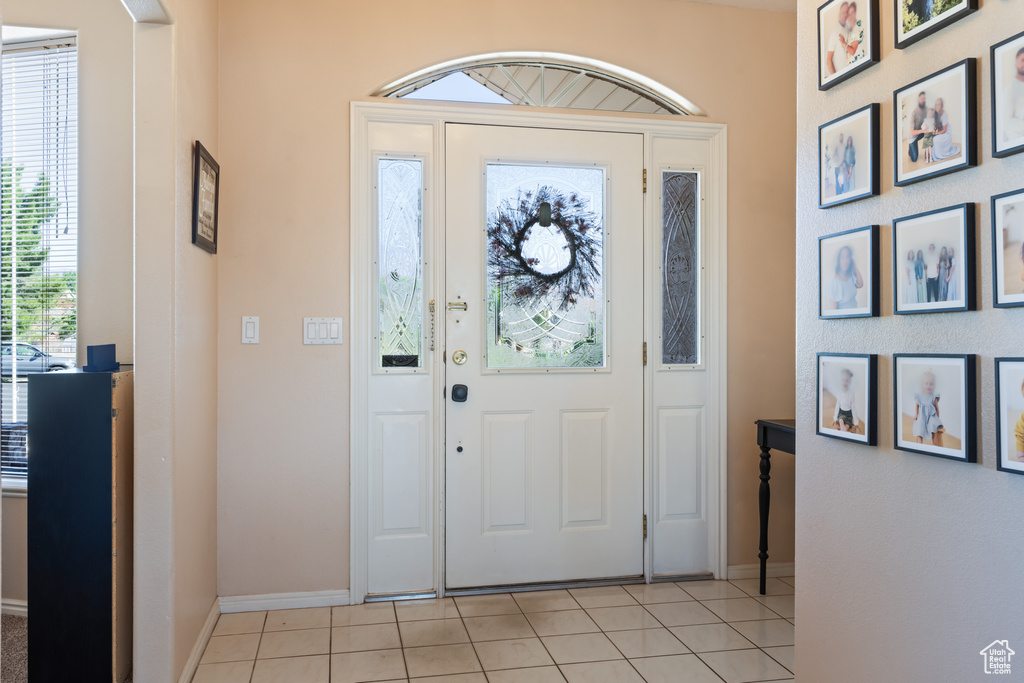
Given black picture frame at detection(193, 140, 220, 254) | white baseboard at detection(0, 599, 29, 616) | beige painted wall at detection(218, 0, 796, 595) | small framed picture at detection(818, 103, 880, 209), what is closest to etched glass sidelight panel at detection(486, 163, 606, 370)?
beige painted wall at detection(218, 0, 796, 595)

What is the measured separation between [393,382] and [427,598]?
3.11 ft

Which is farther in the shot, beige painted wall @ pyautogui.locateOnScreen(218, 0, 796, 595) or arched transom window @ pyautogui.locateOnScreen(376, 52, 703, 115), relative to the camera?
arched transom window @ pyautogui.locateOnScreen(376, 52, 703, 115)

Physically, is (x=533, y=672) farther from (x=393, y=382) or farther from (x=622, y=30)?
(x=622, y=30)

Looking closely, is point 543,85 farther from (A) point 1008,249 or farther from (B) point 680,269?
(A) point 1008,249

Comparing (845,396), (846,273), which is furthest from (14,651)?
(846,273)

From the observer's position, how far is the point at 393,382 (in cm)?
298

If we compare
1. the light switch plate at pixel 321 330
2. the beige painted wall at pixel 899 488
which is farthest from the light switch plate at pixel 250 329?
the beige painted wall at pixel 899 488

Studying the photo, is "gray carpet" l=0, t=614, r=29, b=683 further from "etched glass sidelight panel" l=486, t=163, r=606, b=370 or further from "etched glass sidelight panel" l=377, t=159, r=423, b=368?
"etched glass sidelight panel" l=486, t=163, r=606, b=370

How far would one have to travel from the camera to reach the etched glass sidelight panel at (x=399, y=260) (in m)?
2.97

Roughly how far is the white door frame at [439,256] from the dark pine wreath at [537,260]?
25 cm

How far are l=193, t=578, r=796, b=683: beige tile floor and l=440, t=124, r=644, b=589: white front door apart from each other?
0.23 m

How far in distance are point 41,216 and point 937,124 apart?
3.13 m

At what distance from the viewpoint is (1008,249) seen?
1.32m

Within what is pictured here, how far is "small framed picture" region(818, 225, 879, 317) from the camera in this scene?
5.40 feet
